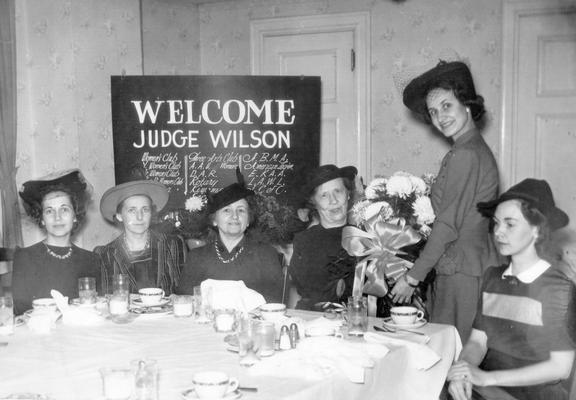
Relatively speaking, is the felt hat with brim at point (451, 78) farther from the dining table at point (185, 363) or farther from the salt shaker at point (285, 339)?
the salt shaker at point (285, 339)

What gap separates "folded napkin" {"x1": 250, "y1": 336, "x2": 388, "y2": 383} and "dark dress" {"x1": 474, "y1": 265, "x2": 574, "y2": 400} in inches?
21.7

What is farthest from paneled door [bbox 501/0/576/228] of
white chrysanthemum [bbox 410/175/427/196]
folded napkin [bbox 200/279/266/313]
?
folded napkin [bbox 200/279/266/313]

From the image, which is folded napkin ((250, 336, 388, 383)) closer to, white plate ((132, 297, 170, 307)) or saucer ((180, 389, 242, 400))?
saucer ((180, 389, 242, 400))

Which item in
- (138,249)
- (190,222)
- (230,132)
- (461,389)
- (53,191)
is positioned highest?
(230,132)

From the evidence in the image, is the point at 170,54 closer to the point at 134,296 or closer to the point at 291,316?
the point at 134,296

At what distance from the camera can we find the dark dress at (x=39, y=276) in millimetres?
3637

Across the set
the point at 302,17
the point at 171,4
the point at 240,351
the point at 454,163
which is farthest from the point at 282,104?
the point at 240,351

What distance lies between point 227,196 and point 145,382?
181 centimetres

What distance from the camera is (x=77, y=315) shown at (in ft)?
9.93

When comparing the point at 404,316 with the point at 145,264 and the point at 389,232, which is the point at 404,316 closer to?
the point at 389,232

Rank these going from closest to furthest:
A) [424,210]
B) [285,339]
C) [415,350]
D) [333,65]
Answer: [285,339] < [415,350] < [424,210] < [333,65]

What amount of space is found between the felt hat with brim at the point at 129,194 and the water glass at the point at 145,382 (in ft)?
6.91

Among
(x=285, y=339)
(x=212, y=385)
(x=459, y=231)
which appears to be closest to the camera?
(x=212, y=385)

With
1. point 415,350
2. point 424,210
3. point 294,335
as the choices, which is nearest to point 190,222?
point 424,210
